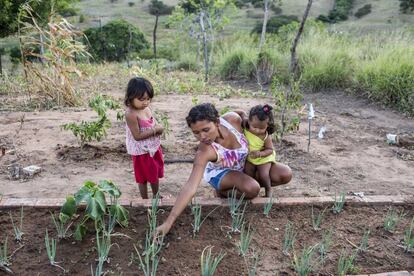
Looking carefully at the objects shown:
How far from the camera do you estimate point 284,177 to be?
308 centimetres

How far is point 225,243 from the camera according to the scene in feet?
8.05

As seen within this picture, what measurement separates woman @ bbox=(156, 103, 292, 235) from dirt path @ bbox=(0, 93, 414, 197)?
0.53m

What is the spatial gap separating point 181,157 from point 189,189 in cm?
196

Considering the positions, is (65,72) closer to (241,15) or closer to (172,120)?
(172,120)

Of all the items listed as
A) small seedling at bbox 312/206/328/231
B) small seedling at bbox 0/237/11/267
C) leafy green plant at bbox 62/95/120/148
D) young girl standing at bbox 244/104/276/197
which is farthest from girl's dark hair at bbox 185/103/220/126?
leafy green plant at bbox 62/95/120/148

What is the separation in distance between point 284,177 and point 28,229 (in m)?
1.66

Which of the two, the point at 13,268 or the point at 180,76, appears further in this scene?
the point at 180,76

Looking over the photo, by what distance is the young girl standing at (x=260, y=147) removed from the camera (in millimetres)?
2867

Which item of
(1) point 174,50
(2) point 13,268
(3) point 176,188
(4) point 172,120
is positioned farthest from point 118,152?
(1) point 174,50

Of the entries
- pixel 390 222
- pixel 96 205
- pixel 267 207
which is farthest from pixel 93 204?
pixel 390 222

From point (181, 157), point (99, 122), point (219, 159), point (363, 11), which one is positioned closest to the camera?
point (219, 159)

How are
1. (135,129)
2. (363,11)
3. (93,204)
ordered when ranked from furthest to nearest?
(363,11)
(135,129)
(93,204)

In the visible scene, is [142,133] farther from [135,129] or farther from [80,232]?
[80,232]

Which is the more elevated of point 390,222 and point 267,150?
point 267,150
